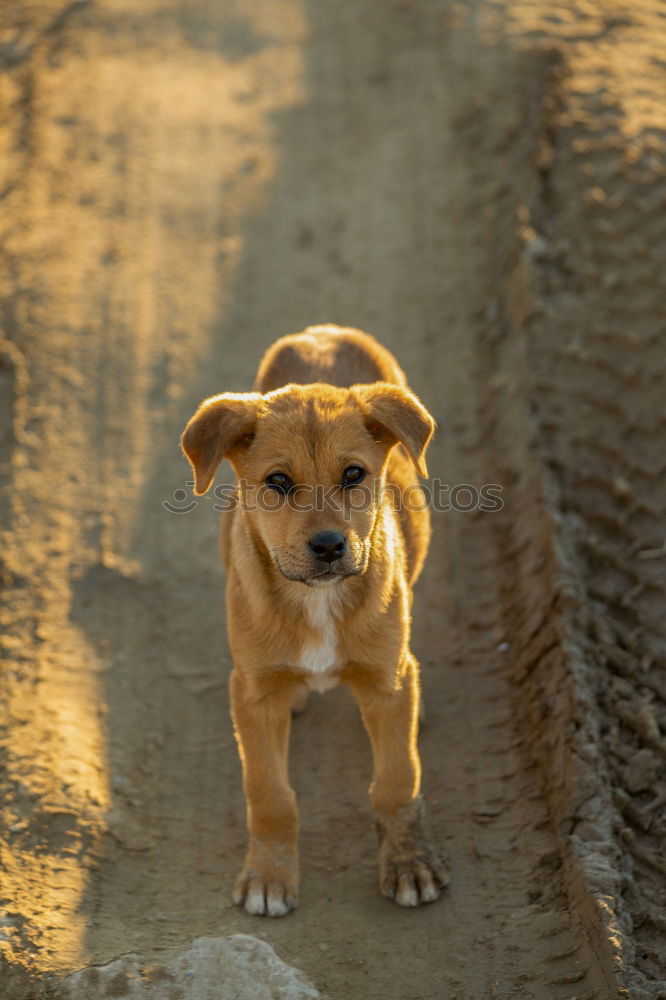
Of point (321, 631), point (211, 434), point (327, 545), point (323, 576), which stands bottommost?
point (321, 631)

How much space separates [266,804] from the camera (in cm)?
591

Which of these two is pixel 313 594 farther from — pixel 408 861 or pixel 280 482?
pixel 408 861

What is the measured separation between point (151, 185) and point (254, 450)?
666cm

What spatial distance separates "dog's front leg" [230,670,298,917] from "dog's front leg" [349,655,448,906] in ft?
1.36

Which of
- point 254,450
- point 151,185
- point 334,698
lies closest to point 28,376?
point 151,185

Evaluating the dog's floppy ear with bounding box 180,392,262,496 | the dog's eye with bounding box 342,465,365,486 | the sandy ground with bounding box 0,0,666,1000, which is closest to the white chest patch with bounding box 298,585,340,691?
the dog's eye with bounding box 342,465,365,486

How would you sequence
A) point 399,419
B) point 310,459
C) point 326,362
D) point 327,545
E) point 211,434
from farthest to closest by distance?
point 326,362 → point 399,419 → point 211,434 → point 310,459 → point 327,545

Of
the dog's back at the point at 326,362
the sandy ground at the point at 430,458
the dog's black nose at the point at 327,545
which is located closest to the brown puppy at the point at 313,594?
the dog's black nose at the point at 327,545

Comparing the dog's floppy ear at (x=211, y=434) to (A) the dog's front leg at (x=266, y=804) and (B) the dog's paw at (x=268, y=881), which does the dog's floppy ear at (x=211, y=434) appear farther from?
(B) the dog's paw at (x=268, y=881)

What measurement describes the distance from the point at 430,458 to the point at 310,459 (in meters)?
3.48

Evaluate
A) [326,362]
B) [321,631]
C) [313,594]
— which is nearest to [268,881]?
[321,631]

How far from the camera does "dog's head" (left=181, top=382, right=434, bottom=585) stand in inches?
212

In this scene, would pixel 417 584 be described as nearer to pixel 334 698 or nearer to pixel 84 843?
pixel 334 698

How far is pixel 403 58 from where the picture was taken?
42.0 ft
